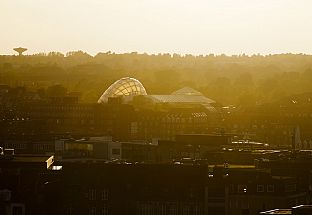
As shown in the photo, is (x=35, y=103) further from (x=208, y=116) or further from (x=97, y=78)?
(x=97, y=78)

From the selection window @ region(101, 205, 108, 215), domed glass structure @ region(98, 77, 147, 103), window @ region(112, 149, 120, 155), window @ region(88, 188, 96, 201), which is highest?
domed glass structure @ region(98, 77, 147, 103)

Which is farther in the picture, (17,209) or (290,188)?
(290,188)

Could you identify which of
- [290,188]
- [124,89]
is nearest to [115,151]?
[290,188]

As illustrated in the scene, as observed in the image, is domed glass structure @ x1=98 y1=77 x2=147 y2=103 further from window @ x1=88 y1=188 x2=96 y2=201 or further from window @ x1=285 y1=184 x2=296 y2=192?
window @ x1=88 y1=188 x2=96 y2=201

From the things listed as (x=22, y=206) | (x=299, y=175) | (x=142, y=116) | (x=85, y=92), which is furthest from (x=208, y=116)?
(x=22, y=206)

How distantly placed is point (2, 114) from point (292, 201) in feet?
191

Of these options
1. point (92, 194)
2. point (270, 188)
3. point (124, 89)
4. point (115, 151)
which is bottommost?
point (92, 194)

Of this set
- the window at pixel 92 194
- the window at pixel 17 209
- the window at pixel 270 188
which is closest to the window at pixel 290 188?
the window at pixel 270 188

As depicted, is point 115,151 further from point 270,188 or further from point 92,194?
point 92,194

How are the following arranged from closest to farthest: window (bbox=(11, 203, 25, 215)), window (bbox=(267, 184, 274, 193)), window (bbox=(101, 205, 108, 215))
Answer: window (bbox=(11, 203, 25, 215)) < window (bbox=(101, 205, 108, 215)) < window (bbox=(267, 184, 274, 193))

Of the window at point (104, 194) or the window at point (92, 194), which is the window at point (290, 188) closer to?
the window at point (104, 194)

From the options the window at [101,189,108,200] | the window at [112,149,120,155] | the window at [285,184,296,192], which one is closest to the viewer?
the window at [101,189,108,200]

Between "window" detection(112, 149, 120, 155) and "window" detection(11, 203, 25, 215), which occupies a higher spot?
"window" detection(112, 149, 120, 155)

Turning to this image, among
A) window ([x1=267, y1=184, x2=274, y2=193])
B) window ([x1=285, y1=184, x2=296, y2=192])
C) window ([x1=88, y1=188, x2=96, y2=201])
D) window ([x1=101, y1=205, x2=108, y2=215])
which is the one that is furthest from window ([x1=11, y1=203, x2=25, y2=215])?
window ([x1=285, y1=184, x2=296, y2=192])
